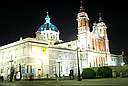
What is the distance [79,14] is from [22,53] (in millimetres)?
31040

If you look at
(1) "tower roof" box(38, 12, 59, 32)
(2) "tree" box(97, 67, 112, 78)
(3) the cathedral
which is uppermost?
(1) "tower roof" box(38, 12, 59, 32)

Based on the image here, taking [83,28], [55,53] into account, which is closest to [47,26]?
[83,28]

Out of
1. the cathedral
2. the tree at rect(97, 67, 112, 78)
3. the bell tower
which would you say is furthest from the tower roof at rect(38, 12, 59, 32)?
the tree at rect(97, 67, 112, 78)

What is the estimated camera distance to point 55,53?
252ft

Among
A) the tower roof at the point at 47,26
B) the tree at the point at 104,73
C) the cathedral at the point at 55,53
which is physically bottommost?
the tree at the point at 104,73

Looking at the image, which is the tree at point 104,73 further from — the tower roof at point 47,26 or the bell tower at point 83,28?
the tower roof at point 47,26

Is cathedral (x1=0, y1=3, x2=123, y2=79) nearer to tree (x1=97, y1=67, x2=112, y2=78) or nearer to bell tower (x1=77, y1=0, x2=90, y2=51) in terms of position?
bell tower (x1=77, y1=0, x2=90, y2=51)

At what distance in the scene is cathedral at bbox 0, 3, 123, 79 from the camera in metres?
67.7

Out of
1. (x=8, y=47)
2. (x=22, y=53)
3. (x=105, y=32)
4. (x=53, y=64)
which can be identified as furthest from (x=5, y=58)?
(x=105, y=32)

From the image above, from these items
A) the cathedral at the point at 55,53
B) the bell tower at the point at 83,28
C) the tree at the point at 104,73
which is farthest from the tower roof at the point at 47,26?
the tree at the point at 104,73

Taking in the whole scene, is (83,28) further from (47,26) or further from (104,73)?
(104,73)

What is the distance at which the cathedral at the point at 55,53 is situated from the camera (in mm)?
67688

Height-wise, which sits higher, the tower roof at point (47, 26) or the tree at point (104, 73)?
the tower roof at point (47, 26)

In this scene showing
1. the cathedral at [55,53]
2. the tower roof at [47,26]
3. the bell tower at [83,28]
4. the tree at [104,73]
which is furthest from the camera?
the tower roof at [47,26]
